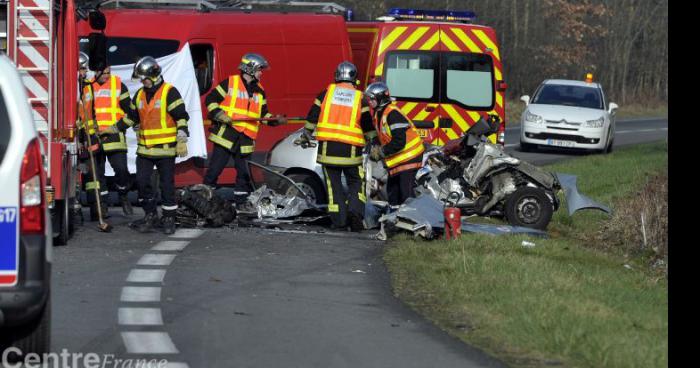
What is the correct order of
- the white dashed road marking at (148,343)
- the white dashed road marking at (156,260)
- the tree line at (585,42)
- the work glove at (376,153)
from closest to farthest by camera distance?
the white dashed road marking at (148,343) < the white dashed road marking at (156,260) < the work glove at (376,153) < the tree line at (585,42)

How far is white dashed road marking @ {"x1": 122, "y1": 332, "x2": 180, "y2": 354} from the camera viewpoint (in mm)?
7969

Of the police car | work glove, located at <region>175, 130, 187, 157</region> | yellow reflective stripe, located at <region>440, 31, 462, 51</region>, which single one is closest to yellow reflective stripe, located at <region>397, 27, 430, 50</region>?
yellow reflective stripe, located at <region>440, 31, 462, 51</region>

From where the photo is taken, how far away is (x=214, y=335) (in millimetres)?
8547

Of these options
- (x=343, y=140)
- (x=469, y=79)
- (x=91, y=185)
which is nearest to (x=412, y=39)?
(x=469, y=79)

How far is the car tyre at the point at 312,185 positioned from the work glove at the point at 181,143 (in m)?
1.75

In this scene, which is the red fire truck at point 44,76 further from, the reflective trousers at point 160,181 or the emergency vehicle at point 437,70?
the emergency vehicle at point 437,70

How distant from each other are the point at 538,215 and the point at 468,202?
0.75 metres

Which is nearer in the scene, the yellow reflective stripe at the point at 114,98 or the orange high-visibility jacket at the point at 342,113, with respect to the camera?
the orange high-visibility jacket at the point at 342,113

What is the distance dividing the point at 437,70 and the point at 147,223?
6.65 m

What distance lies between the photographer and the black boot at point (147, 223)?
47.2ft

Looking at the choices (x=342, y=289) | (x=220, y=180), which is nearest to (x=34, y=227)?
(x=342, y=289)

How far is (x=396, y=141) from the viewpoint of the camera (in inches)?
581

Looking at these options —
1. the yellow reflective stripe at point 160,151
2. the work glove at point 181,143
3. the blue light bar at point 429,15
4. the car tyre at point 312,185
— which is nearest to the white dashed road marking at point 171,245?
the work glove at point 181,143

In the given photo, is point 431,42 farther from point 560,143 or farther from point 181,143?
point 560,143
